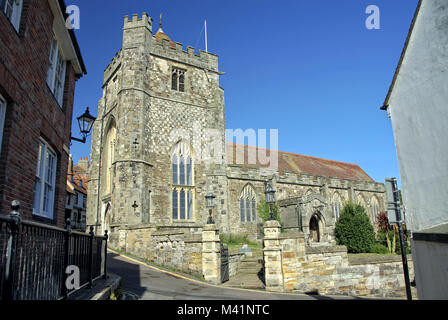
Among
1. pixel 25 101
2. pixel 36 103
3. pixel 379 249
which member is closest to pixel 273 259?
pixel 36 103

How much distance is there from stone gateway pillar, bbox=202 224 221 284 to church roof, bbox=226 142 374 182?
1273 cm

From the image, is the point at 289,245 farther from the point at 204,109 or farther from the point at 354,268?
the point at 204,109

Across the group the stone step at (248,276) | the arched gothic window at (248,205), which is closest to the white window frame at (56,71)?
the stone step at (248,276)

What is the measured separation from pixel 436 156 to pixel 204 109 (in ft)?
58.9

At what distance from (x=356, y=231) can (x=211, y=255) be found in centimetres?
1371

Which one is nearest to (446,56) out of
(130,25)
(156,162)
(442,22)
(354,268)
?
(442,22)

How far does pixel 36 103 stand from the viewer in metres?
6.78

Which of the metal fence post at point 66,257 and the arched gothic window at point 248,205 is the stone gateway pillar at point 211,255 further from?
the arched gothic window at point 248,205

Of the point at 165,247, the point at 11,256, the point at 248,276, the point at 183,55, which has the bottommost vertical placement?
the point at 248,276

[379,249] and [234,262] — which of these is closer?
[234,262]

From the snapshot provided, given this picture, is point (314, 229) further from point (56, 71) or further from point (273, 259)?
point (56, 71)

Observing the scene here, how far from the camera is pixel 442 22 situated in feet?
21.9

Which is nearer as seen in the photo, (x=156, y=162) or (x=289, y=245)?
(x=289, y=245)

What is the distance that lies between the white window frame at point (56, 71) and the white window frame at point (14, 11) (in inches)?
72.2
